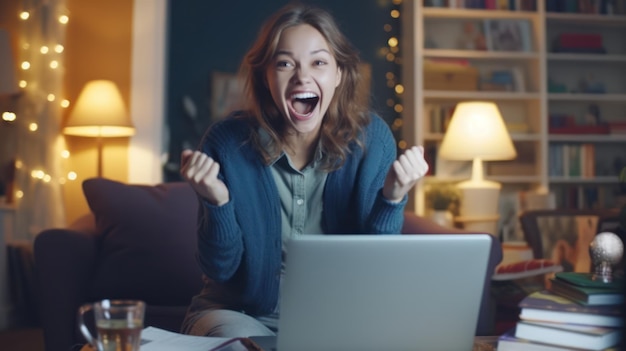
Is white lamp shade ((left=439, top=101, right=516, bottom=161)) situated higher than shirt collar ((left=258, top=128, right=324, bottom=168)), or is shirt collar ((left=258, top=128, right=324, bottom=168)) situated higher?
white lamp shade ((left=439, top=101, right=516, bottom=161))

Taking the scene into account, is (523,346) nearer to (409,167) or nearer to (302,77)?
(409,167)

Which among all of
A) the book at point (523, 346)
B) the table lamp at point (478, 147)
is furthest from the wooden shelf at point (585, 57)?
the book at point (523, 346)

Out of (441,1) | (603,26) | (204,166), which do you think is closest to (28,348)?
(204,166)

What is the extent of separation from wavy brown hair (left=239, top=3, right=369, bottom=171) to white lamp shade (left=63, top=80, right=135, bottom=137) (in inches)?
94.1

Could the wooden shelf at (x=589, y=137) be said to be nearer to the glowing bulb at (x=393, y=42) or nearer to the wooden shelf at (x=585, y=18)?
the wooden shelf at (x=585, y=18)

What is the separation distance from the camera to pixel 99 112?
4.02m

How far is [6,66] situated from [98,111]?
616 millimetres

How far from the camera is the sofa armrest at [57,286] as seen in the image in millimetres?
2186

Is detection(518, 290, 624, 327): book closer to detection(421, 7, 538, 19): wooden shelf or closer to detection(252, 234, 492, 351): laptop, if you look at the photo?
detection(252, 234, 492, 351): laptop

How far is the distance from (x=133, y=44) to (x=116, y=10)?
225 millimetres

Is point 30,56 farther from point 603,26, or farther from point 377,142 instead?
point 603,26

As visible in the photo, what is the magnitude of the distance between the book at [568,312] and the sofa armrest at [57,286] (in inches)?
A: 56.6

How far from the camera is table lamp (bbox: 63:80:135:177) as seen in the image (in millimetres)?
4020

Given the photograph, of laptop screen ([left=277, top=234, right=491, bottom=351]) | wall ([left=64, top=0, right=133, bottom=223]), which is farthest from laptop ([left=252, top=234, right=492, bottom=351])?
wall ([left=64, top=0, right=133, bottom=223])
